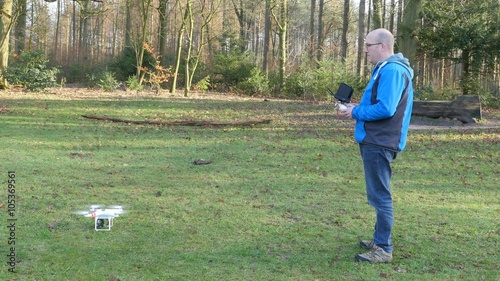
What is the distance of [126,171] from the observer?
309 inches

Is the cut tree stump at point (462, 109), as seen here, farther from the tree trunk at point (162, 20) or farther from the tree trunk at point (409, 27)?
the tree trunk at point (162, 20)

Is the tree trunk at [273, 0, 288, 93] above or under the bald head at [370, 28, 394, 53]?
above

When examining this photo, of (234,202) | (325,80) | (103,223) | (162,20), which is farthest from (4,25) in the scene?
(103,223)

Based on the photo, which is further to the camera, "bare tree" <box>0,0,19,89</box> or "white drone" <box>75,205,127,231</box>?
"bare tree" <box>0,0,19,89</box>

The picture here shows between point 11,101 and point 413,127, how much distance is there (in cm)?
1160

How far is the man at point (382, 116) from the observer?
385 centimetres

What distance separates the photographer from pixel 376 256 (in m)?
4.14

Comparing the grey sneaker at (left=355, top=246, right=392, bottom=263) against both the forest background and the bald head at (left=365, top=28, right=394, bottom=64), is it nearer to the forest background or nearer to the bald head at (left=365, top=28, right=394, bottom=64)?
the bald head at (left=365, top=28, right=394, bottom=64)

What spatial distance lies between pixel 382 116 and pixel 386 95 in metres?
0.16

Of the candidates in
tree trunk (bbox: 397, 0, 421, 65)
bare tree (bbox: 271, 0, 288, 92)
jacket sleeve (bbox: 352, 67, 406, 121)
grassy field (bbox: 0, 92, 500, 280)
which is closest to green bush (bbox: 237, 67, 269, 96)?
bare tree (bbox: 271, 0, 288, 92)

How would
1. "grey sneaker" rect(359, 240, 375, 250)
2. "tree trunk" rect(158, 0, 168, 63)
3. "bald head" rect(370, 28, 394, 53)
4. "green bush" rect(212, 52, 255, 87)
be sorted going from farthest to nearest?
"green bush" rect(212, 52, 255, 87) → "tree trunk" rect(158, 0, 168, 63) → "grey sneaker" rect(359, 240, 375, 250) → "bald head" rect(370, 28, 394, 53)

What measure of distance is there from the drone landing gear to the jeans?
236cm

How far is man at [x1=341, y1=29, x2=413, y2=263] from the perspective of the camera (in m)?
3.85

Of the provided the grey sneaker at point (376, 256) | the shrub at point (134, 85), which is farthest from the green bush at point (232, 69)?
the grey sneaker at point (376, 256)
